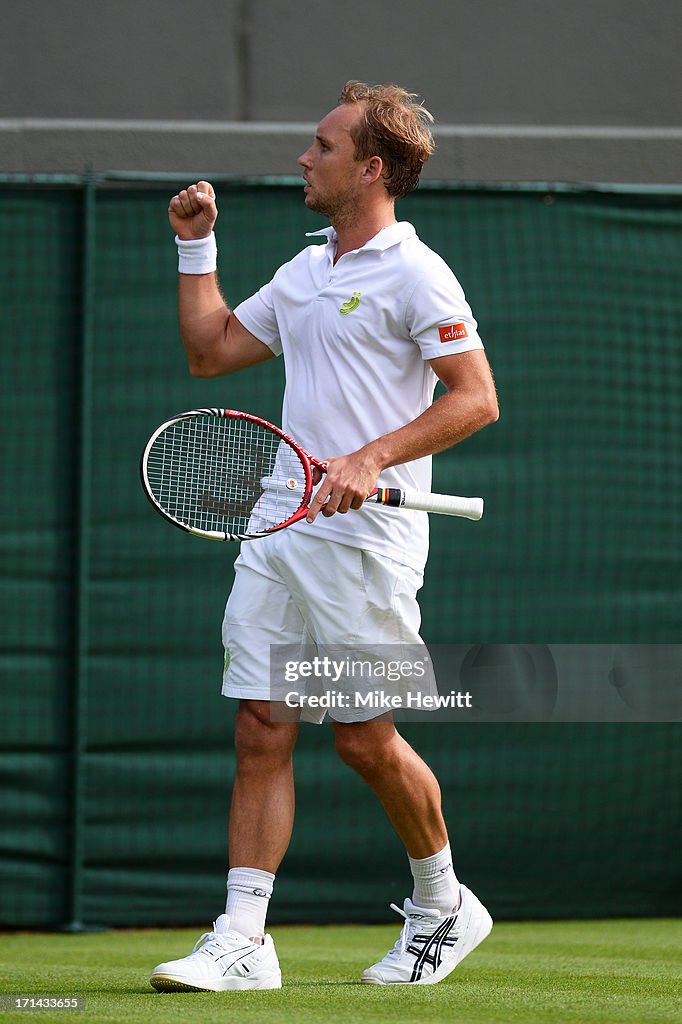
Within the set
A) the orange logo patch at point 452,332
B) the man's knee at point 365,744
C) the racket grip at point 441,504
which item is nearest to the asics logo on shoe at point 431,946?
the man's knee at point 365,744

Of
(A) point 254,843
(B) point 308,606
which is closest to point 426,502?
(B) point 308,606

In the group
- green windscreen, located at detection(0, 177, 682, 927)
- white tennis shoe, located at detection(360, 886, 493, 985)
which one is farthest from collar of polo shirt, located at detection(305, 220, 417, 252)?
green windscreen, located at detection(0, 177, 682, 927)

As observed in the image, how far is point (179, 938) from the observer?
5102 millimetres

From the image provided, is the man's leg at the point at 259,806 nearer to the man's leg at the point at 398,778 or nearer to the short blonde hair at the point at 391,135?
the man's leg at the point at 398,778

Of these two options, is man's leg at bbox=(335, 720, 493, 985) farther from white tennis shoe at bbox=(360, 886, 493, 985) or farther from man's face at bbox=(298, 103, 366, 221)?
man's face at bbox=(298, 103, 366, 221)

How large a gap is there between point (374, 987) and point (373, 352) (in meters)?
1.46

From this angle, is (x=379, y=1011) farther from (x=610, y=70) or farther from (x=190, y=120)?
(x=610, y=70)

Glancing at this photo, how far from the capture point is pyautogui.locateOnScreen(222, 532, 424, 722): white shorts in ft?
11.3

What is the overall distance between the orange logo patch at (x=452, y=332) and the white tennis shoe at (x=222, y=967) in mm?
1384

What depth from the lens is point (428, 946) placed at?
3545 millimetres

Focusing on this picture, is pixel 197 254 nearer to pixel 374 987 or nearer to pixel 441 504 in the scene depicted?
pixel 441 504

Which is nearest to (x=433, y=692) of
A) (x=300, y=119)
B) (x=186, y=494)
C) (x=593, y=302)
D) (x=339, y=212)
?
(x=186, y=494)

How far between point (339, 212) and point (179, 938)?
2663mm

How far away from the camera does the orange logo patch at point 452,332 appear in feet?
11.3
